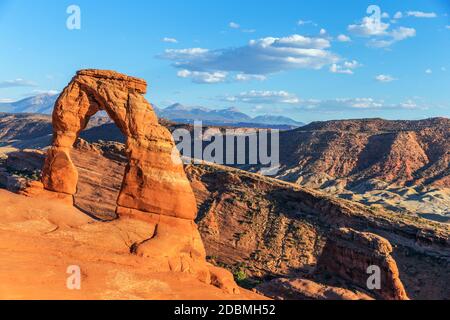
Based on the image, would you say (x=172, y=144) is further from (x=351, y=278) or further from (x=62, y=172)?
(x=351, y=278)

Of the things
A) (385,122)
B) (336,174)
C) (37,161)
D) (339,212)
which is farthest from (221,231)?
(385,122)

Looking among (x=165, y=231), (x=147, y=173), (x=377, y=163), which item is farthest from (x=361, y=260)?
(x=377, y=163)

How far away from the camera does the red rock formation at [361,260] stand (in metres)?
23.4

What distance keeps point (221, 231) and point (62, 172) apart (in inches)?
745

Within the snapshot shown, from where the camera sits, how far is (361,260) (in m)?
24.4

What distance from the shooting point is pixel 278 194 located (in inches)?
1694

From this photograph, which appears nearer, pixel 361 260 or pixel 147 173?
pixel 147 173

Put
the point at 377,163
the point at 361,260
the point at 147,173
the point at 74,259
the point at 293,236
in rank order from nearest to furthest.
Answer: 1. the point at 74,259
2. the point at 147,173
3. the point at 361,260
4. the point at 293,236
5. the point at 377,163

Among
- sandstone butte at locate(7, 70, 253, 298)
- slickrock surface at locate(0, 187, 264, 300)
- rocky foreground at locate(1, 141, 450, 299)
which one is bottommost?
rocky foreground at locate(1, 141, 450, 299)

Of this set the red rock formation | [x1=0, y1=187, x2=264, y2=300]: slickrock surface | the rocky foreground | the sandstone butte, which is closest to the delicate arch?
the sandstone butte

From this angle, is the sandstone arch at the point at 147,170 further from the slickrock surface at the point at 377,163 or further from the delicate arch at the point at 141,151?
the slickrock surface at the point at 377,163

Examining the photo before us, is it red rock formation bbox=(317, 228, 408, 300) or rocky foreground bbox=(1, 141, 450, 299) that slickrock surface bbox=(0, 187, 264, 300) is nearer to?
rocky foreground bbox=(1, 141, 450, 299)

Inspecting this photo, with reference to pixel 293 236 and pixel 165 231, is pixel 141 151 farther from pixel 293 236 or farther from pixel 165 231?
pixel 293 236

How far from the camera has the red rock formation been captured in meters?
23.4
